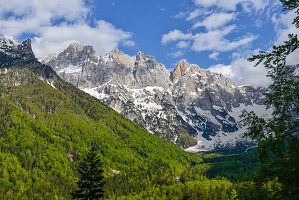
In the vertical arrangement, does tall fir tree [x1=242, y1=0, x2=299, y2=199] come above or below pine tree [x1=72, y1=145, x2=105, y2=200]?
above

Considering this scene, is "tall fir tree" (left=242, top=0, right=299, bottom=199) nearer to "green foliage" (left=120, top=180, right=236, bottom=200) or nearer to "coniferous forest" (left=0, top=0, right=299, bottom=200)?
"coniferous forest" (left=0, top=0, right=299, bottom=200)

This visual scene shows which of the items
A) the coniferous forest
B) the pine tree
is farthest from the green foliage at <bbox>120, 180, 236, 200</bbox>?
the pine tree

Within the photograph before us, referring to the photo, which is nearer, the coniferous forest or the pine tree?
the coniferous forest

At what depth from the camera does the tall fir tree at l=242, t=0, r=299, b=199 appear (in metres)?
10.8

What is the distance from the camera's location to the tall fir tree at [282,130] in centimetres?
1084

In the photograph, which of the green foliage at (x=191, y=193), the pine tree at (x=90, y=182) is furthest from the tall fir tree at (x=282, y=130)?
the green foliage at (x=191, y=193)

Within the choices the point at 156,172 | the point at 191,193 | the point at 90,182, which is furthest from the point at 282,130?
the point at 156,172

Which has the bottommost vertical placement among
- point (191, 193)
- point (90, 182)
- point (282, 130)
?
point (191, 193)

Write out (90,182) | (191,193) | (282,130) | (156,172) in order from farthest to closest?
(156,172) → (191,193) → (90,182) → (282,130)

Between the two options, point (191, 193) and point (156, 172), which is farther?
point (156, 172)

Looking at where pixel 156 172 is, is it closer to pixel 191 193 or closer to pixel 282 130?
pixel 191 193

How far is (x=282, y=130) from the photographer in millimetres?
11742

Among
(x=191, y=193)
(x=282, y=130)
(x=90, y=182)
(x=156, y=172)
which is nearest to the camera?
(x=282, y=130)

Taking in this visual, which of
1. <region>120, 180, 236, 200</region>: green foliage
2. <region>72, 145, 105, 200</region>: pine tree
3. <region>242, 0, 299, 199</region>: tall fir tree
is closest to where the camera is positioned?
<region>242, 0, 299, 199</region>: tall fir tree
